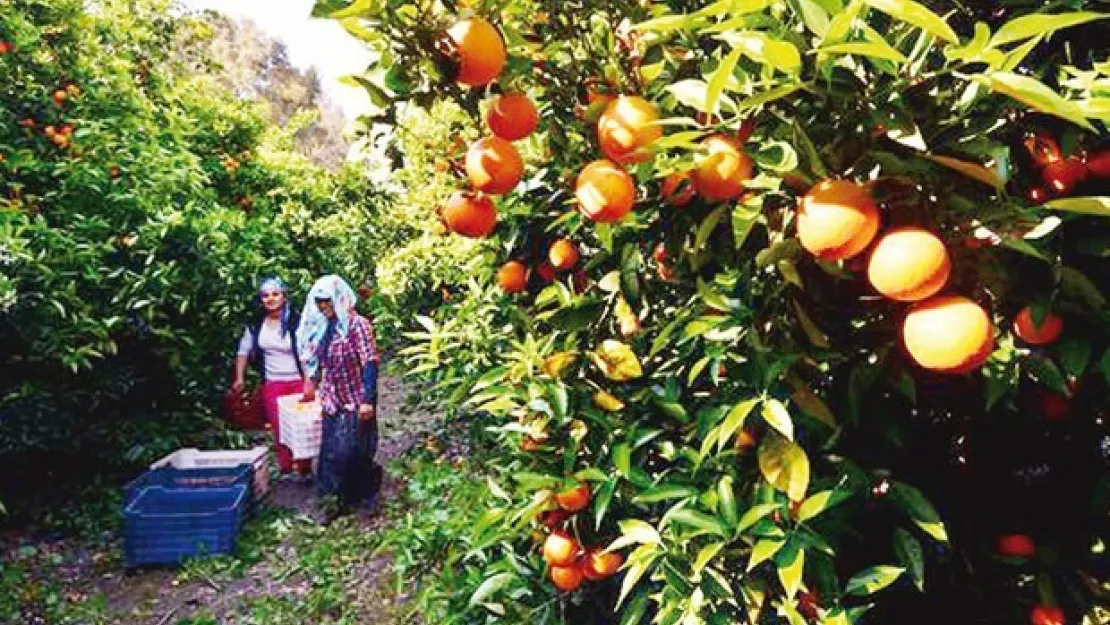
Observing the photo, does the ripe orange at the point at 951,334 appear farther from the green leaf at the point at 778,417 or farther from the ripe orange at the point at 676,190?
the ripe orange at the point at 676,190

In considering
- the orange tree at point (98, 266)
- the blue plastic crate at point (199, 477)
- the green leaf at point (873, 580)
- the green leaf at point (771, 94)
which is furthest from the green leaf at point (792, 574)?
the blue plastic crate at point (199, 477)

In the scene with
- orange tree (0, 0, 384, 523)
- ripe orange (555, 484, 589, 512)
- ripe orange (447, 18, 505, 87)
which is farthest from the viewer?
orange tree (0, 0, 384, 523)

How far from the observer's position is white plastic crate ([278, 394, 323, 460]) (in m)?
4.57

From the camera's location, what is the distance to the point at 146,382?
4906mm

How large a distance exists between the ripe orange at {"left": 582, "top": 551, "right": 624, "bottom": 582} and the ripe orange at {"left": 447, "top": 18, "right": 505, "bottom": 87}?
82cm

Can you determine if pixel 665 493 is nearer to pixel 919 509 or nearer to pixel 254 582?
pixel 919 509

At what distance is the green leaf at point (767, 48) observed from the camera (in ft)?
2.18

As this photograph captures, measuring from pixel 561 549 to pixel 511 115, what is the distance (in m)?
0.75

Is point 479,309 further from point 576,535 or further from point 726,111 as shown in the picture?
point 726,111

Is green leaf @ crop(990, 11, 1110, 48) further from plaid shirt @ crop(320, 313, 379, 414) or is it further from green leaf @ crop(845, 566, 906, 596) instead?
plaid shirt @ crop(320, 313, 379, 414)

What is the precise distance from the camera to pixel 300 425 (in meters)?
4.62

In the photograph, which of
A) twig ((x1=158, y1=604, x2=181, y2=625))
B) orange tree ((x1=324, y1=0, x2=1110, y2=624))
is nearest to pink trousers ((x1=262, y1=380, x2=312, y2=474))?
twig ((x1=158, y1=604, x2=181, y2=625))

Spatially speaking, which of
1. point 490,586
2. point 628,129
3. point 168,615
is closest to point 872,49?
point 628,129

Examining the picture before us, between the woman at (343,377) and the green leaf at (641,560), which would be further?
the woman at (343,377)
